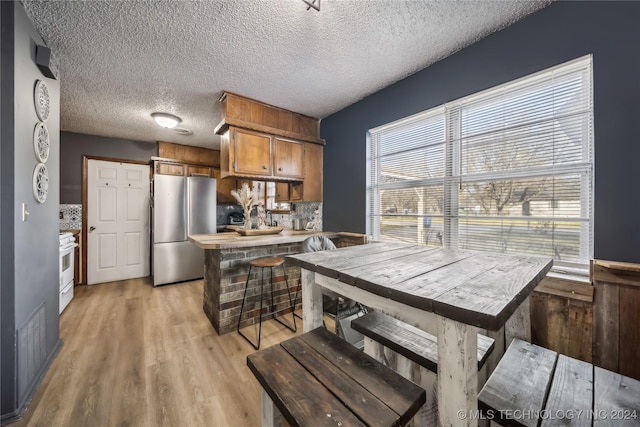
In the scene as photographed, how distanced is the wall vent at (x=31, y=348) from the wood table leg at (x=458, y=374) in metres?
2.35

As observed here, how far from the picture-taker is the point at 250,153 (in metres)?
2.82

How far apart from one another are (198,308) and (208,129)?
Result: 8.65ft

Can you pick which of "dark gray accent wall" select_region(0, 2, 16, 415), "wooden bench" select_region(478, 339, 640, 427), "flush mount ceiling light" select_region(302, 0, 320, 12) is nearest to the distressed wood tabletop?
"wooden bench" select_region(478, 339, 640, 427)

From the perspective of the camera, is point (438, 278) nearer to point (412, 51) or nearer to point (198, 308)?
point (412, 51)

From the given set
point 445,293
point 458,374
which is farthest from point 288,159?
point 458,374

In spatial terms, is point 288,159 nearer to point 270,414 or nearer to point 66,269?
point 270,414

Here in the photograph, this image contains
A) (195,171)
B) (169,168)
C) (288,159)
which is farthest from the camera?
(195,171)

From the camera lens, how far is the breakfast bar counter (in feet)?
7.73

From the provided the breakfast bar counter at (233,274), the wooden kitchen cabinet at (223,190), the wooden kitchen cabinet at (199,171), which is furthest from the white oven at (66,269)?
the wooden kitchen cabinet at (223,190)

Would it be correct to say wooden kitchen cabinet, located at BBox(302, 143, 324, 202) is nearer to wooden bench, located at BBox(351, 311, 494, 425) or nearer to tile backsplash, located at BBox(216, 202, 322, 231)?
tile backsplash, located at BBox(216, 202, 322, 231)

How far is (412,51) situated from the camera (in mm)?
1932

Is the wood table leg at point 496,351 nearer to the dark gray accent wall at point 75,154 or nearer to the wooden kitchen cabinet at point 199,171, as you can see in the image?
the wooden kitchen cabinet at point 199,171

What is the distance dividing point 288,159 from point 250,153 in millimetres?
529

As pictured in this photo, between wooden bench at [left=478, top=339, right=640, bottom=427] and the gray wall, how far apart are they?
249 cm
